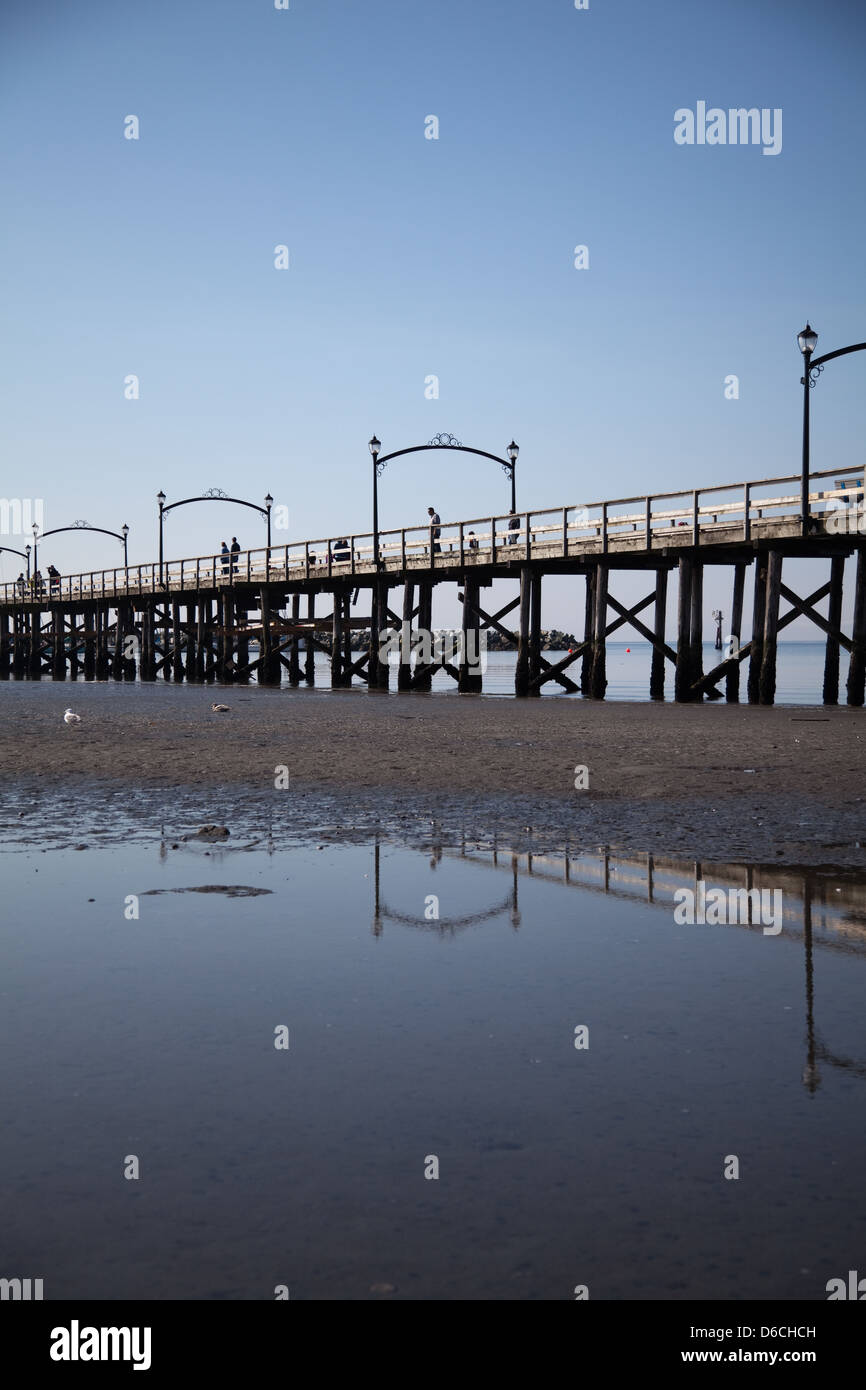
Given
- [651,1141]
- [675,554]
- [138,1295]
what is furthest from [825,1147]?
[675,554]

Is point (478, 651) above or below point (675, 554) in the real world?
below

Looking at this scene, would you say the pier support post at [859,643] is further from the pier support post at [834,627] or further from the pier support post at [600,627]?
the pier support post at [600,627]

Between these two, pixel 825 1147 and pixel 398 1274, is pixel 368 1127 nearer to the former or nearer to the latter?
pixel 398 1274

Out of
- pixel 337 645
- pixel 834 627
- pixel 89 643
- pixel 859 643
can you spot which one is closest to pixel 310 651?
pixel 337 645

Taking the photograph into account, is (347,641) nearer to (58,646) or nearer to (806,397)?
(806,397)

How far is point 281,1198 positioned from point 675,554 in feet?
86.1

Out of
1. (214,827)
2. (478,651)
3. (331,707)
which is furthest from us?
(478,651)

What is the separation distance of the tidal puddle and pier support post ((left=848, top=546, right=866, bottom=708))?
18.5 meters

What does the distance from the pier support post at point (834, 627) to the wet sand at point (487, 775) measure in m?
6.39

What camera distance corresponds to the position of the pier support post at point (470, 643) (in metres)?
31.7

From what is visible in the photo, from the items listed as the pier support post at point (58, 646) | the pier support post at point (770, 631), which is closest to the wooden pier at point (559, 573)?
the pier support post at point (770, 631)

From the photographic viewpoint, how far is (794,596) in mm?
25438

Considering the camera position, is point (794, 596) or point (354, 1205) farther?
point (794, 596)
